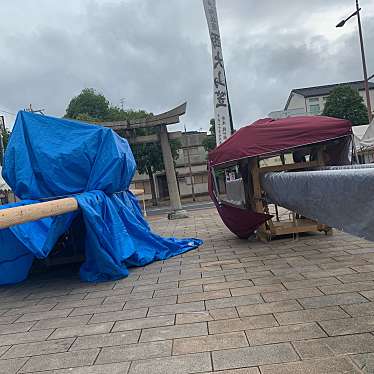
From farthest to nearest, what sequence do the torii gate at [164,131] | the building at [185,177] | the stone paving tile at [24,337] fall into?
the building at [185,177] → the torii gate at [164,131] → the stone paving tile at [24,337]

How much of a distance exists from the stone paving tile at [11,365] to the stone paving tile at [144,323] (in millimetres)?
853

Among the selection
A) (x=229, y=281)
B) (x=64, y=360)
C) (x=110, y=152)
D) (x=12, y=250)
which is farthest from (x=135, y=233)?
(x=64, y=360)

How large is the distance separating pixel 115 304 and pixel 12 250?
214 centimetres

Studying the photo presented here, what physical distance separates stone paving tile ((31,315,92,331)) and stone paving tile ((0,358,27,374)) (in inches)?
31.1

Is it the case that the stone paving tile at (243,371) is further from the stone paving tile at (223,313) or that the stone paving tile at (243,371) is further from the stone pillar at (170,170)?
the stone pillar at (170,170)

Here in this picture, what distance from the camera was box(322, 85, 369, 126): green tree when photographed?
3284 cm

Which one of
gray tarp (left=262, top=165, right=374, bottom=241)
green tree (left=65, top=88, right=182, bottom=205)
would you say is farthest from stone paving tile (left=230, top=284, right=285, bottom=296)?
green tree (left=65, top=88, right=182, bottom=205)

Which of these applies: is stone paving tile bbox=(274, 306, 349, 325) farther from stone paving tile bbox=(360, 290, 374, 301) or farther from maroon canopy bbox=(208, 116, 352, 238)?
maroon canopy bbox=(208, 116, 352, 238)

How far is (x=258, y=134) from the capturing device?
266 inches

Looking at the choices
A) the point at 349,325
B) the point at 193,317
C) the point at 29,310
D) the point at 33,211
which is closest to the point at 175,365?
the point at 193,317

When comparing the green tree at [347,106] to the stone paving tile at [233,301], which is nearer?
the stone paving tile at [233,301]

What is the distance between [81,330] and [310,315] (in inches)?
85.6

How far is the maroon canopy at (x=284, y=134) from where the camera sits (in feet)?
21.4

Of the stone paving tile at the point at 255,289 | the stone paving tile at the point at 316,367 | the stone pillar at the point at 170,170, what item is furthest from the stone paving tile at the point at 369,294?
the stone pillar at the point at 170,170
